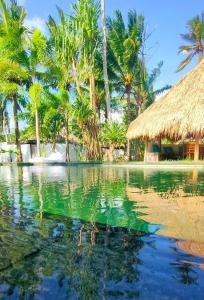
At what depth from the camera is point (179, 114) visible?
14.0 meters

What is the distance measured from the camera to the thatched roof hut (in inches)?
531

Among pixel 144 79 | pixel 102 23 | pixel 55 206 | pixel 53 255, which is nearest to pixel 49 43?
pixel 102 23

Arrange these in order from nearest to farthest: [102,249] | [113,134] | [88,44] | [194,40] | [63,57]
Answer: [102,249], [113,134], [63,57], [88,44], [194,40]

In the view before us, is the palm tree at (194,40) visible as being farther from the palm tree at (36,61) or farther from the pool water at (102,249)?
the pool water at (102,249)

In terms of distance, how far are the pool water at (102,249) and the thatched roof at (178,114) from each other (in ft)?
29.6

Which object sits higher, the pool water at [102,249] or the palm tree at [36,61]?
the palm tree at [36,61]

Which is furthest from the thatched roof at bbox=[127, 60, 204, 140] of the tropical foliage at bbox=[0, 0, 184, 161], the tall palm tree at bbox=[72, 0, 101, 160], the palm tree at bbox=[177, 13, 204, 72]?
the palm tree at bbox=[177, 13, 204, 72]

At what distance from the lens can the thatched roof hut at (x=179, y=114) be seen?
13.5m

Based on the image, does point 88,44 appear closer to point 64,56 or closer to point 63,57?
point 64,56

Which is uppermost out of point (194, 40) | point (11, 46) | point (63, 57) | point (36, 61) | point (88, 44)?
point (194, 40)

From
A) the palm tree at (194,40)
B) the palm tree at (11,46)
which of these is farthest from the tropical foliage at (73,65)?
the palm tree at (194,40)

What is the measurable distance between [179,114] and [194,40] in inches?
610

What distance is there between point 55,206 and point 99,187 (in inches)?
82.7

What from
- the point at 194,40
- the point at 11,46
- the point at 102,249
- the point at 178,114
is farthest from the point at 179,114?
the point at 194,40
